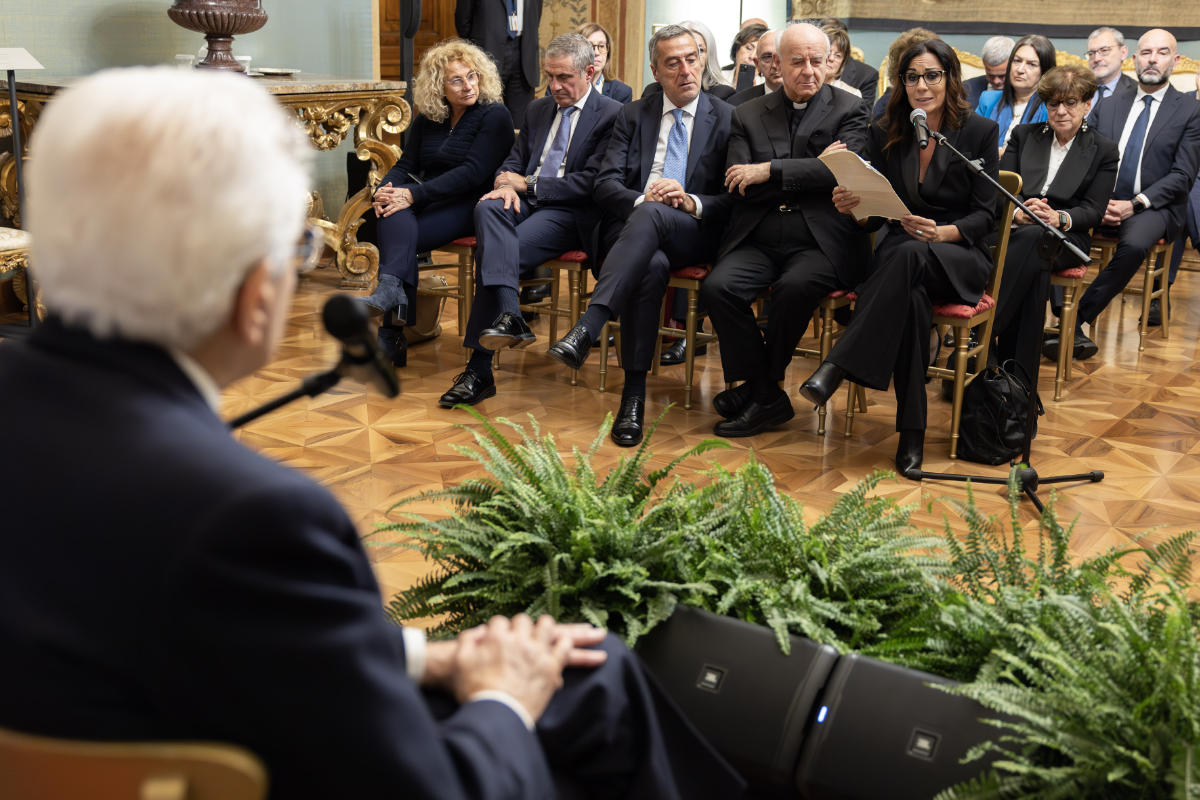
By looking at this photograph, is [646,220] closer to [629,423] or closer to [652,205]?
[652,205]

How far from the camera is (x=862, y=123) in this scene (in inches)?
168

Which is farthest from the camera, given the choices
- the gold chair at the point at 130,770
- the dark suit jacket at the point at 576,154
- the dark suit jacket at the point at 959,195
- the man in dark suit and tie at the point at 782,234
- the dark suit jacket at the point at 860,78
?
the dark suit jacket at the point at 860,78

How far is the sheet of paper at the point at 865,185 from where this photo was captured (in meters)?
3.75

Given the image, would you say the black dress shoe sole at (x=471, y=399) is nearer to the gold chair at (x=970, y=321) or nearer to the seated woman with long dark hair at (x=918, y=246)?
the seated woman with long dark hair at (x=918, y=246)

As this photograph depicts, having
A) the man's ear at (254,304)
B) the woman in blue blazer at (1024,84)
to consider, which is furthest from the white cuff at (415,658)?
the woman in blue blazer at (1024,84)

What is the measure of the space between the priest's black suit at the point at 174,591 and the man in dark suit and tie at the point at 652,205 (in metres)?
3.06

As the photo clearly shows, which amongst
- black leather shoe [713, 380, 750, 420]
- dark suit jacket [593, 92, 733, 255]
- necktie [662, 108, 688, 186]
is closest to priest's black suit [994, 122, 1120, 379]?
black leather shoe [713, 380, 750, 420]

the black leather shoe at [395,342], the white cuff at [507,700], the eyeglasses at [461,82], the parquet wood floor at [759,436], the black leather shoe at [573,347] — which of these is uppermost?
the eyeglasses at [461,82]

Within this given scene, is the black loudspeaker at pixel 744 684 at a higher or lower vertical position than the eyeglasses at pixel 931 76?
lower

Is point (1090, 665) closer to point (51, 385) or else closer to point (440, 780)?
point (440, 780)

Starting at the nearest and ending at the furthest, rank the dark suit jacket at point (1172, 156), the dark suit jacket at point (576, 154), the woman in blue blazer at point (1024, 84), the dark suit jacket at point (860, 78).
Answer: the dark suit jacket at point (576, 154) → the dark suit jacket at point (1172, 156) → the woman in blue blazer at point (1024, 84) → the dark suit jacket at point (860, 78)

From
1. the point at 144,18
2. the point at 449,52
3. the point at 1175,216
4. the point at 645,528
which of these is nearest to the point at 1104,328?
the point at 1175,216

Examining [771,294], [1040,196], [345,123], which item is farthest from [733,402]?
[345,123]

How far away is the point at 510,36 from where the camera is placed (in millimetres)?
7109
